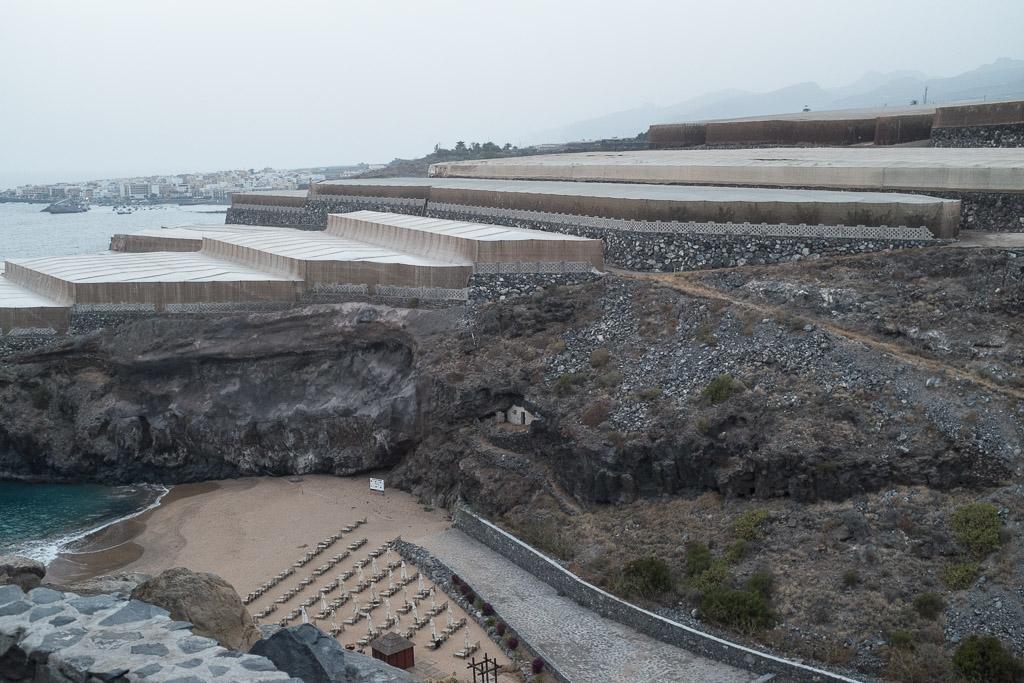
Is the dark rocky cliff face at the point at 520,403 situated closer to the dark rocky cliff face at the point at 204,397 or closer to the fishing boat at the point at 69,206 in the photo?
the dark rocky cliff face at the point at 204,397

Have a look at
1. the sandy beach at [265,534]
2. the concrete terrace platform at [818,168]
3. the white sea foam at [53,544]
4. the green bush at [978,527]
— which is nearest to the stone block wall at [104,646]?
the sandy beach at [265,534]

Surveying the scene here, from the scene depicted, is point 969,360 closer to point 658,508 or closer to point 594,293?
point 658,508

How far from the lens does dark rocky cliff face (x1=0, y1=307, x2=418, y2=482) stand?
30203 millimetres

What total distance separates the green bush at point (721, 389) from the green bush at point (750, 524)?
116 inches

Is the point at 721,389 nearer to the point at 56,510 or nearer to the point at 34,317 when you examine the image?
the point at 56,510

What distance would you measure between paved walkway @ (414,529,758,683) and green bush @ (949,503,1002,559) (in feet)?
14.6

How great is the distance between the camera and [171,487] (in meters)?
30.9

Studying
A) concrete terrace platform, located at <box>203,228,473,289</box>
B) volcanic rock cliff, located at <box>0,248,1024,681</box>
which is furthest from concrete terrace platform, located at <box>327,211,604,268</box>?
volcanic rock cliff, located at <box>0,248,1024,681</box>

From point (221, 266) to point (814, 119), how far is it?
994 inches

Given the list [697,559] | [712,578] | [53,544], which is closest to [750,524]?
[697,559]

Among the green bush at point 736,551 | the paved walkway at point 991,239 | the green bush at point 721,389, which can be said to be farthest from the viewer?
the paved walkway at point 991,239

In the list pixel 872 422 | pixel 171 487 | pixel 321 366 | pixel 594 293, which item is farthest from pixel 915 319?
pixel 171 487

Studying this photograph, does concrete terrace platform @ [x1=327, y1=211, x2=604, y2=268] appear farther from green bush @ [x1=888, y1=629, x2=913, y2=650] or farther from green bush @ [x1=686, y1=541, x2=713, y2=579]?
green bush @ [x1=888, y1=629, x2=913, y2=650]

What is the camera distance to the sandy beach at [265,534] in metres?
22.6
